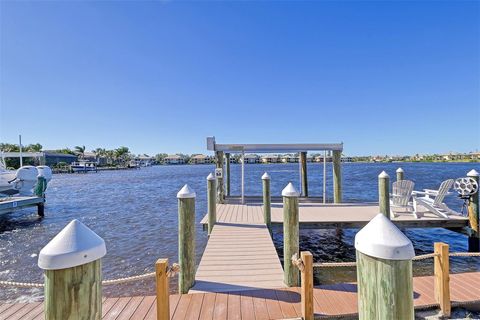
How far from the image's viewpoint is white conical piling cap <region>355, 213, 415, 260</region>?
1.36 m

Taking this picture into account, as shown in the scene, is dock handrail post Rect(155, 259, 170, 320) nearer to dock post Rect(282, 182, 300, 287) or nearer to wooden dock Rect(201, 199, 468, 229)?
dock post Rect(282, 182, 300, 287)

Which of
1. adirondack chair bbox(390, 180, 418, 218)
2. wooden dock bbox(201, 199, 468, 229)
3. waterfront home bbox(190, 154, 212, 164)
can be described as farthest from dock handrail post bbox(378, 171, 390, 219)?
waterfront home bbox(190, 154, 212, 164)

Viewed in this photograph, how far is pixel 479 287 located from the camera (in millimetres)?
3773

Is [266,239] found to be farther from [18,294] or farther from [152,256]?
[18,294]

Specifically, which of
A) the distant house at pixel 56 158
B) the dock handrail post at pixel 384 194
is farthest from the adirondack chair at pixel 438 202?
the distant house at pixel 56 158

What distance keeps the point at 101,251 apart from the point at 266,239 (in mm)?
4904

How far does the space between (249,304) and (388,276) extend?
2.49 m

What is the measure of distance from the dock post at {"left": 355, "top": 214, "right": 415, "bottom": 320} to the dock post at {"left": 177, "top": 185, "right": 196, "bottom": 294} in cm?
304

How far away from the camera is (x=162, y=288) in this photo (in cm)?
285

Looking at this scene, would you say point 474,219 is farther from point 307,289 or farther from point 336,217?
point 307,289

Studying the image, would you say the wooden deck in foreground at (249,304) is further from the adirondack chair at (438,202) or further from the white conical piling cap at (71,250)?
the adirondack chair at (438,202)

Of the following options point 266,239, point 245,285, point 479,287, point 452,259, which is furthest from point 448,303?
point 452,259

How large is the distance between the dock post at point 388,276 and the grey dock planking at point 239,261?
279 centimetres

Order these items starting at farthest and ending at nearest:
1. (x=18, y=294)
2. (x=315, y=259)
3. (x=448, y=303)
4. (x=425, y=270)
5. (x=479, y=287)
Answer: (x=315, y=259), (x=425, y=270), (x=18, y=294), (x=479, y=287), (x=448, y=303)
